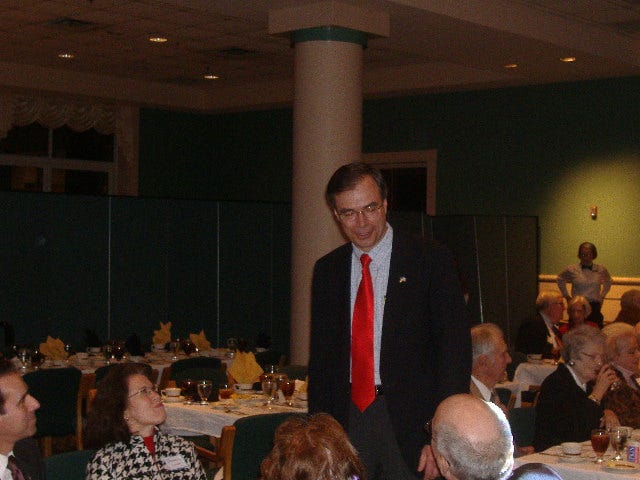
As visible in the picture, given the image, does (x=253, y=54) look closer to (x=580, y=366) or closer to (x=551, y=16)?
(x=551, y=16)

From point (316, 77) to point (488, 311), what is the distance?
4.88m

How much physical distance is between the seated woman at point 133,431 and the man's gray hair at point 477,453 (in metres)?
1.79

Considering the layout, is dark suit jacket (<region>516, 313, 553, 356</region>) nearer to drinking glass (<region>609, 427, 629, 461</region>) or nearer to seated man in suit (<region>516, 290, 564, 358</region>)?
seated man in suit (<region>516, 290, 564, 358</region>)

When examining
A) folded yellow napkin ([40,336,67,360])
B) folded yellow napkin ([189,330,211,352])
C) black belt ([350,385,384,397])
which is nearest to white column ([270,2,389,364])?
folded yellow napkin ([189,330,211,352])

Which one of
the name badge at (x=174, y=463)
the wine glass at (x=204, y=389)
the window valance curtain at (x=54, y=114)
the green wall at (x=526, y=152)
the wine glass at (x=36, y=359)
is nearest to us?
the name badge at (x=174, y=463)

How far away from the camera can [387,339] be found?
3379 millimetres

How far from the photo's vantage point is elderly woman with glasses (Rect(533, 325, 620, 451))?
501 centimetres

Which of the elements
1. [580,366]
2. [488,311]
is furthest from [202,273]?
[580,366]

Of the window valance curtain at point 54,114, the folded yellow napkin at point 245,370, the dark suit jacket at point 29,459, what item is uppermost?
the window valance curtain at point 54,114

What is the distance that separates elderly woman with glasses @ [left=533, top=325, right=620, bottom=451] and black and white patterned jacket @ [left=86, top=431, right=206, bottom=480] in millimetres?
1713

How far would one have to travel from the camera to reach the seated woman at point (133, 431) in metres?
4.05

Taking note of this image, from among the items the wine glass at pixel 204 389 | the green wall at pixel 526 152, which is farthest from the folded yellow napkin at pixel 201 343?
the green wall at pixel 526 152

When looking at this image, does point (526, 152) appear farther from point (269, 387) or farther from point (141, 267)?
point (269, 387)

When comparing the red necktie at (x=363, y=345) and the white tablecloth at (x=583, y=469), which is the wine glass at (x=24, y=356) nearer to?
the white tablecloth at (x=583, y=469)
